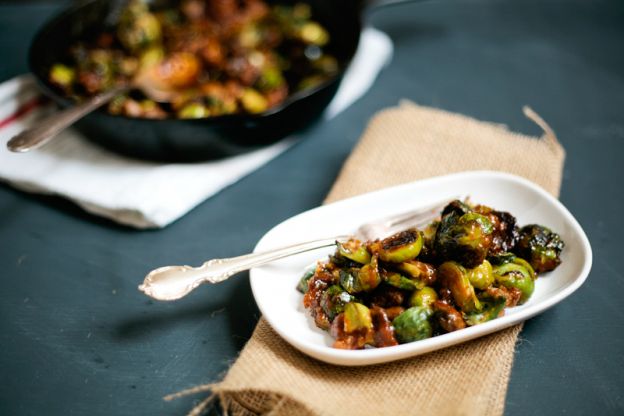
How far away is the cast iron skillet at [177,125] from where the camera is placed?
2477 mm

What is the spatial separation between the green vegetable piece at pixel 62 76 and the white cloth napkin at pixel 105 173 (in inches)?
7.2

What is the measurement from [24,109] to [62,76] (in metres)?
0.28

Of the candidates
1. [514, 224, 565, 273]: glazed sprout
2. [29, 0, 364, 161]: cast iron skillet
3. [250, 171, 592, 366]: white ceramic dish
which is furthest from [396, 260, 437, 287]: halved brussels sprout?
[29, 0, 364, 161]: cast iron skillet

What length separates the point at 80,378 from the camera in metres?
1.91

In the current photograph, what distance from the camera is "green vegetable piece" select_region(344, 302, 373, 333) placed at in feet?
5.65

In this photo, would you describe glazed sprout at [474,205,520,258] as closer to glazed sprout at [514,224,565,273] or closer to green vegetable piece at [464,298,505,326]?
glazed sprout at [514,224,565,273]

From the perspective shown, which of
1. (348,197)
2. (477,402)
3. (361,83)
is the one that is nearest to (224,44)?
(361,83)

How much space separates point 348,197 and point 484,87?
152 centimetres

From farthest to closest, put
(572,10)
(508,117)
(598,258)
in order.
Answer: (572,10) → (508,117) → (598,258)

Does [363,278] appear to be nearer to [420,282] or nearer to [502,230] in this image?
[420,282]

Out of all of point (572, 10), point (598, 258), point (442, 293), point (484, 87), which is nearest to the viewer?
point (442, 293)

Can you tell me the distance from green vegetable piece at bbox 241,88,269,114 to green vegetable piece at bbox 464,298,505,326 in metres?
1.61

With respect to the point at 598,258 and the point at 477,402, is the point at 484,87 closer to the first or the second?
the point at 598,258

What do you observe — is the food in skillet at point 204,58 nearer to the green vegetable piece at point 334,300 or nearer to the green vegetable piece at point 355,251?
the green vegetable piece at point 355,251
